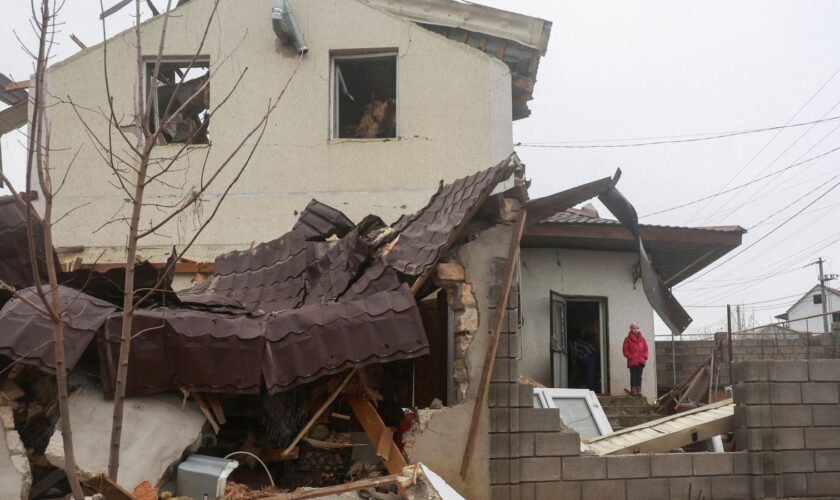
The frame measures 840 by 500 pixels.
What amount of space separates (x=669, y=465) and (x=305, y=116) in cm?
729

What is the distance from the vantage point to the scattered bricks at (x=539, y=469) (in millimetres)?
6848

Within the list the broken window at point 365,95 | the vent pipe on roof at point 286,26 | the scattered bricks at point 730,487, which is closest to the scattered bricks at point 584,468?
the scattered bricks at point 730,487

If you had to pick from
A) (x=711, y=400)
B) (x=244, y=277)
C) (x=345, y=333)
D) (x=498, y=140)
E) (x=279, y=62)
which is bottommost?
(x=711, y=400)

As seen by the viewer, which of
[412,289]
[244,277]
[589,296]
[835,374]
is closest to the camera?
[412,289]

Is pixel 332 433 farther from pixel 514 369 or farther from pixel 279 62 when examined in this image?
pixel 279 62

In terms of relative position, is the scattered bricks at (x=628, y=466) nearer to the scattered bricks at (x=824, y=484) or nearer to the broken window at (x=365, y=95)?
the scattered bricks at (x=824, y=484)

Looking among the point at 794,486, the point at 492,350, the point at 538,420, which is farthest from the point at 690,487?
the point at 492,350

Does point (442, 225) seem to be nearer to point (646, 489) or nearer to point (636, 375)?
point (646, 489)

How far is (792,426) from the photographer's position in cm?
746

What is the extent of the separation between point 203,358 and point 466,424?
7.71ft

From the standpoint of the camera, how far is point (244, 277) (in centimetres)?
873

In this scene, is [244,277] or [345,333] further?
[244,277]

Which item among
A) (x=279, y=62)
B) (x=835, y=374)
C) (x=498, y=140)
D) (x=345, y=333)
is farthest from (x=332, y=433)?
(x=279, y=62)

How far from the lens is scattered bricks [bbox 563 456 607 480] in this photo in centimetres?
694
